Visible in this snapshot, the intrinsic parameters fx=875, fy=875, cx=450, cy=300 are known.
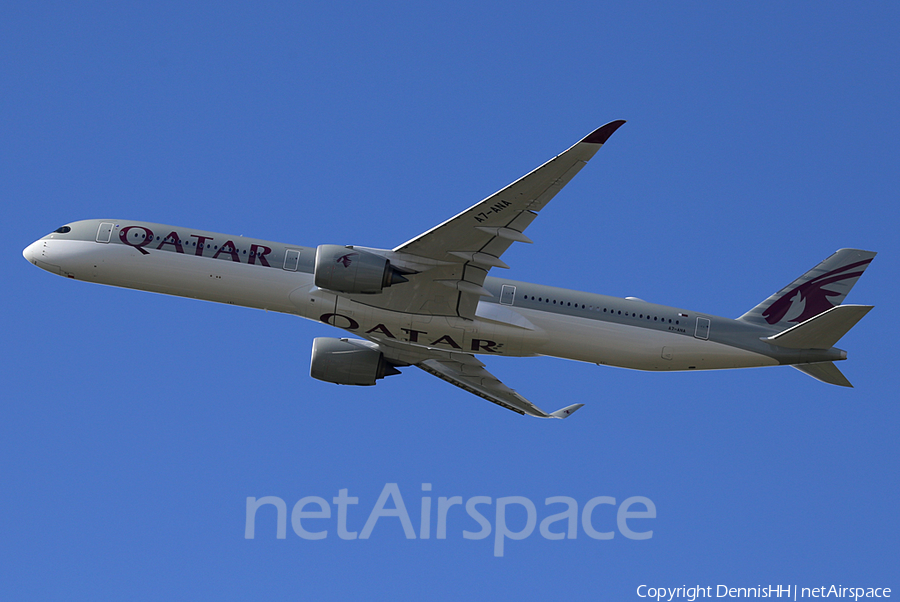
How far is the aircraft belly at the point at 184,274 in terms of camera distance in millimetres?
32219

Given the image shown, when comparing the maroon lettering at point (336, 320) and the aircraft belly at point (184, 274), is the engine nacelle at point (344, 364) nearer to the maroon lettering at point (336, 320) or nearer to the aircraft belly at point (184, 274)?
the maroon lettering at point (336, 320)

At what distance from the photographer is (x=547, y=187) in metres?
28.2

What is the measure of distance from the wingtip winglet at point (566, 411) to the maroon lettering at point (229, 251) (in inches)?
609

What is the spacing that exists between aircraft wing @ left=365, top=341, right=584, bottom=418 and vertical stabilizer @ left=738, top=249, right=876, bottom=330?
9.18 metres

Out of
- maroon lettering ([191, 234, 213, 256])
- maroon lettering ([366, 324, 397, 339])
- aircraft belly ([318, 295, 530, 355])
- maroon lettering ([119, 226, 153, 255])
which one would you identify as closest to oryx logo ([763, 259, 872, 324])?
aircraft belly ([318, 295, 530, 355])

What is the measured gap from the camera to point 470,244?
30.6 meters

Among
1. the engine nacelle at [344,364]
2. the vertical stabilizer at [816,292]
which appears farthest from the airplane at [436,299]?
the engine nacelle at [344,364]

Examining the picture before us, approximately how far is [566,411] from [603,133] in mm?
16074

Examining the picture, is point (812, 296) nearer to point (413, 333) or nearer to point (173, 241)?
point (413, 333)


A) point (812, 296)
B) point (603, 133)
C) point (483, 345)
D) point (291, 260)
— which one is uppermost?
point (603, 133)

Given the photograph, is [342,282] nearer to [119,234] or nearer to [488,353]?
[488,353]

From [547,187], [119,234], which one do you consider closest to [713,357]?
[547,187]

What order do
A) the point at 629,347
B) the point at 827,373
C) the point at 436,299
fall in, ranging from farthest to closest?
the point at 827,373
the point at 629,347
the point at 436,299

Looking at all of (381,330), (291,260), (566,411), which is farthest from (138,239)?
(566,411)
